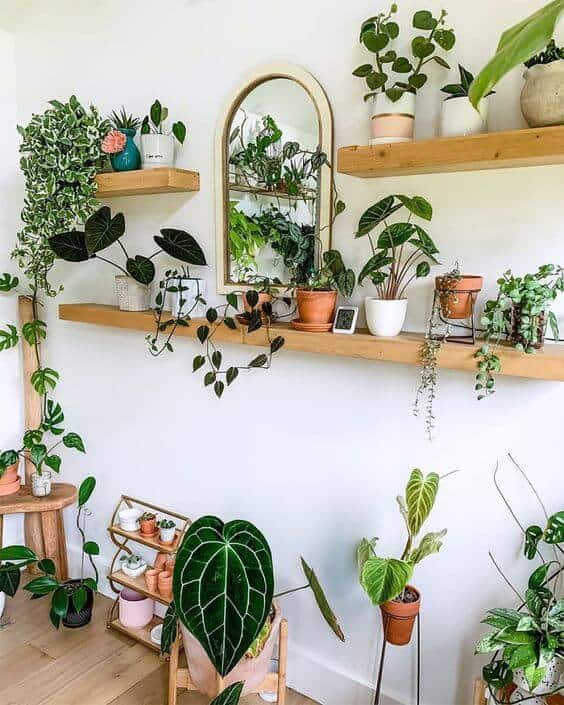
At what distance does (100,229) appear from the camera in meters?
1.93

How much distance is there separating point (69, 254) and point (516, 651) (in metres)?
1.76

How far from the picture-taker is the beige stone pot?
171 centimetres

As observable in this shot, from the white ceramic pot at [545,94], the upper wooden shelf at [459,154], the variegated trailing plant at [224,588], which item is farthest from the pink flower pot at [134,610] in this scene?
the white ceramic pot at [545,94]

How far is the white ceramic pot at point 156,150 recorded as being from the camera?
194 centimetres

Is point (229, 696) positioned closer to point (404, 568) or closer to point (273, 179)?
point (404, 568)

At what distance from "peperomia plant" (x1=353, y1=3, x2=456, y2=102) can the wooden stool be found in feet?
6.41

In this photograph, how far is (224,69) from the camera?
1.89 m

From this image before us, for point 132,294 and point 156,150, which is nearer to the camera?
point 156,150

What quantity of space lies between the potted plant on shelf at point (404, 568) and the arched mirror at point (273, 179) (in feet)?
2.42

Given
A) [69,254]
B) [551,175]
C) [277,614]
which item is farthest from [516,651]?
[69,254]

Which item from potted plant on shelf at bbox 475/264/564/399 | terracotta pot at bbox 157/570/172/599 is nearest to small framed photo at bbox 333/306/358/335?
potted plant on shelf at bbox 475/264/564/399

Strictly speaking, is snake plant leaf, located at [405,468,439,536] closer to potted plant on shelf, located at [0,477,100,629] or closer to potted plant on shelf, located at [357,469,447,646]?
potted plant on shelf, located at [357,469,447,646]

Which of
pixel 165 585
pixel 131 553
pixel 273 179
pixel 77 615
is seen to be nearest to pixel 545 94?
pixel 273 179

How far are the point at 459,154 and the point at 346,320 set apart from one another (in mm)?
531
